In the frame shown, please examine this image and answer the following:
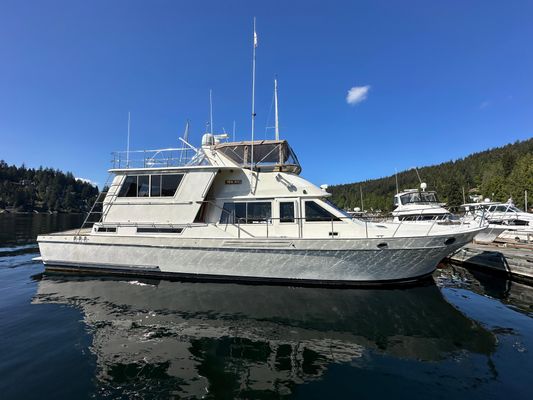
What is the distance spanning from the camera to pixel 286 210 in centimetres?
1069

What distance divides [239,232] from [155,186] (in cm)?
410

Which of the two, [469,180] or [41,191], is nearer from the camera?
[469,180]

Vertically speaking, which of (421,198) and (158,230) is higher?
(421,198)

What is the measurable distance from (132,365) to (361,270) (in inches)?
280

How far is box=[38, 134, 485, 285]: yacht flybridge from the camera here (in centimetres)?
947

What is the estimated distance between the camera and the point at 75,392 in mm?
4520

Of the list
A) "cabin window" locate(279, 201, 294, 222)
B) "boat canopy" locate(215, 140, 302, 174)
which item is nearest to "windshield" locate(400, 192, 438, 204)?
"boat canopy" locate(215, 140, 302, 174)

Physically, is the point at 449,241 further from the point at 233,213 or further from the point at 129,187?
the point at 129,187

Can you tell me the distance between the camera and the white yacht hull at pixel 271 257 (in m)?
9.26

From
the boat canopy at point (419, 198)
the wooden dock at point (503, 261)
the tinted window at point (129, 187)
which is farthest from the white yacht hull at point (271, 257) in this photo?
the boat canopy at point (419, 198)

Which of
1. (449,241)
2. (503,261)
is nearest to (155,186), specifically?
(449,241)

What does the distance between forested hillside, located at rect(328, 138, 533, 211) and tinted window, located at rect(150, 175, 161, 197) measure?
53.9 metres

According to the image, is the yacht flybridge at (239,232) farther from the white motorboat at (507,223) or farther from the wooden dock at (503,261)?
the white motorboat at (507,223)

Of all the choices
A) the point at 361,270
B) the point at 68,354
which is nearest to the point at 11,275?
the point at 68,354
